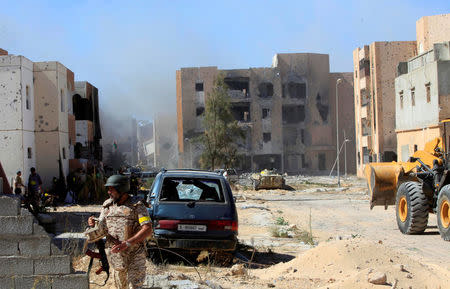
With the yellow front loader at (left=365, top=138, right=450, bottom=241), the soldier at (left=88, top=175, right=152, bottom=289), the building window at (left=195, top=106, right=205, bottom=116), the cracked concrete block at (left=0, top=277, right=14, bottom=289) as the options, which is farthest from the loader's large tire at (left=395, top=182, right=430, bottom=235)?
the building window at (left=195, top=106, right=205, bottom=116)

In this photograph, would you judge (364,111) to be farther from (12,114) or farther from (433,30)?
(12,114)

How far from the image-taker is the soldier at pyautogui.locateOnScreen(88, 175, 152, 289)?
600 cm

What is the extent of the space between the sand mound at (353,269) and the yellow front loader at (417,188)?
15.4 feet

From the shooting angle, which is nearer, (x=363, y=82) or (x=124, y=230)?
(x=124, y=230)

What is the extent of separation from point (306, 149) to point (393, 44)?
19617 mm

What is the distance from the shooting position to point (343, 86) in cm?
7181

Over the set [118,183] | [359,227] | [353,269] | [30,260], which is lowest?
[359,227]

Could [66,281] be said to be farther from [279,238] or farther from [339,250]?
[279,238]

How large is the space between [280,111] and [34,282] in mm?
62767

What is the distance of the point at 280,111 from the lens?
68.9 metres

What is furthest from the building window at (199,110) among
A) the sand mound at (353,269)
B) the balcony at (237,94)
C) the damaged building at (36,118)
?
the sand mound at (353,269)

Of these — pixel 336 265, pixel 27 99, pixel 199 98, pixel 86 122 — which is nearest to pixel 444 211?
pixel 336 265

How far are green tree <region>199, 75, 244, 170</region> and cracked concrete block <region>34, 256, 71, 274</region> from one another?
49411 mm

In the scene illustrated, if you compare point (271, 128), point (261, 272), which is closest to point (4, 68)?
point (261, 272)
